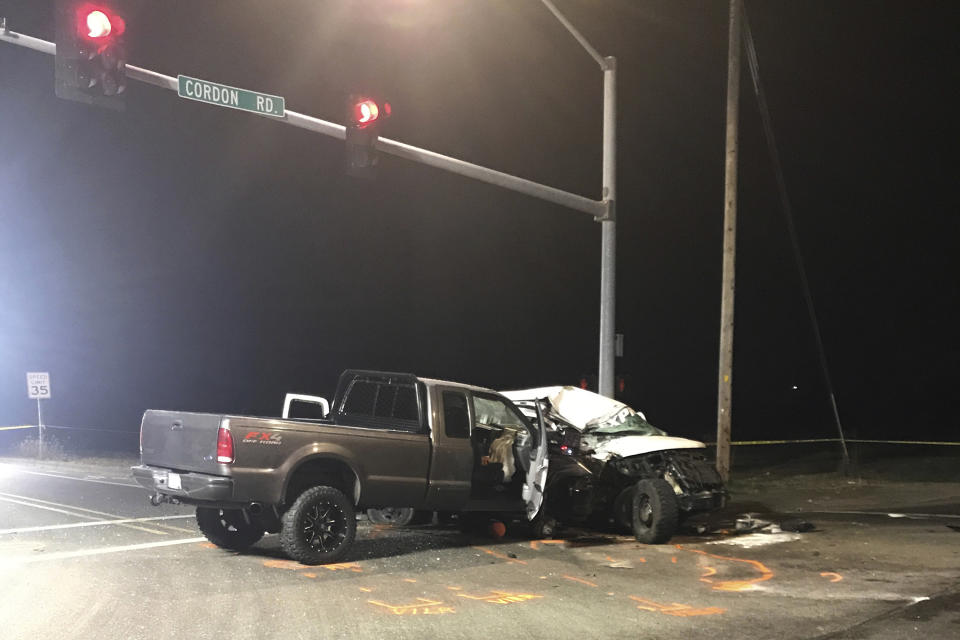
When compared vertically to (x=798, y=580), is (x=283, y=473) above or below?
above

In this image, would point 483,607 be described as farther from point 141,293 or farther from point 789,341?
point 141,293

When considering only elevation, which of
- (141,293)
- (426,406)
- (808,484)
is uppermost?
(141,293)

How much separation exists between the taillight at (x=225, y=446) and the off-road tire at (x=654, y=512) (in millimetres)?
5390

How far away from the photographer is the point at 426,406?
11703 mm

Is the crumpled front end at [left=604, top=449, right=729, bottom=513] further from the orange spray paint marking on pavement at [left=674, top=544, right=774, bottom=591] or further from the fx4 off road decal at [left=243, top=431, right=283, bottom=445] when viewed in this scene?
the fx4 off road decal at [left=243, top=431, right=283, bottom=445]

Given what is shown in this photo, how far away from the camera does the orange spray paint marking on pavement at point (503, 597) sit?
860cm

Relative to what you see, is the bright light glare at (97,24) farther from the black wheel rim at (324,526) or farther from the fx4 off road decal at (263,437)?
the black wheel rim at (324,526)

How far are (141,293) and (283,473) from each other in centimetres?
11005

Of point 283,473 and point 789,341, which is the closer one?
point 283,473

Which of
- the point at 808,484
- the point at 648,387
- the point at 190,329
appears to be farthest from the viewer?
the point at 190,329

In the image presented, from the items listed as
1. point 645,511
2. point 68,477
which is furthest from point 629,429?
point 68,477

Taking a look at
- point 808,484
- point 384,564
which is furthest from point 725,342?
point 384,564

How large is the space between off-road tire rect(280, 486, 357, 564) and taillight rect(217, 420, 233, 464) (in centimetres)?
91

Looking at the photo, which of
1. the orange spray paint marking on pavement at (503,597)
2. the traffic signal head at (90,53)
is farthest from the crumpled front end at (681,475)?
the traffic signal head at (90,53)
